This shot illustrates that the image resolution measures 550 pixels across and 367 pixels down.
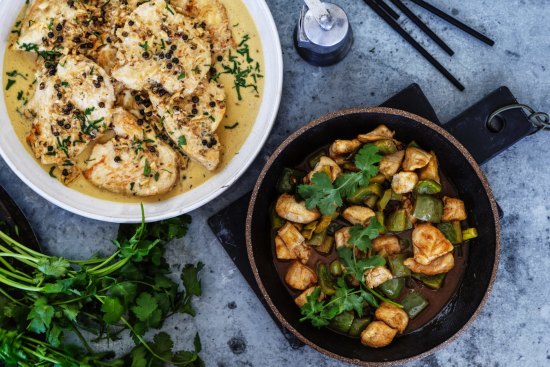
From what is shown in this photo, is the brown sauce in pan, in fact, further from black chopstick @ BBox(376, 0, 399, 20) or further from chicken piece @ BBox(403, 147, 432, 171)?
black chopstick @ BBox(376, 0, 399, 20)

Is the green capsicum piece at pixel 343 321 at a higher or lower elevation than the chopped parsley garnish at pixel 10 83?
lower

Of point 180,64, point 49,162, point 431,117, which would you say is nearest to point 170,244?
point 49,162

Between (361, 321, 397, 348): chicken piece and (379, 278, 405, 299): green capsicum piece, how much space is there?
12 cm

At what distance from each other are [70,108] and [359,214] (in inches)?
51.0

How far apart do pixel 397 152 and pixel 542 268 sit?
94 centimetres

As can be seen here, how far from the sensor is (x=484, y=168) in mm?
3035

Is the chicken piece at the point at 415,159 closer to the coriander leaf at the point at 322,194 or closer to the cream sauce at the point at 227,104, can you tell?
the coriander leaf at the point at 322,194

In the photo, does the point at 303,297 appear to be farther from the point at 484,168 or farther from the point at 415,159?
the point at 484,168

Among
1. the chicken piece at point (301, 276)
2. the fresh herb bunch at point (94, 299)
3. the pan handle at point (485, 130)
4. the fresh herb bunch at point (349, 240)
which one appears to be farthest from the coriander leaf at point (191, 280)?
the pan handle at point (485, 130)

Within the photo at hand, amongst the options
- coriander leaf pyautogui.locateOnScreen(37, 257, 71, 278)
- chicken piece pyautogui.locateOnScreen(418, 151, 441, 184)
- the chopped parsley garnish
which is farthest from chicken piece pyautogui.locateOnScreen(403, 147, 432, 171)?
the chopped parsley garnish

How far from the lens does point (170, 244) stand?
3.09 metres

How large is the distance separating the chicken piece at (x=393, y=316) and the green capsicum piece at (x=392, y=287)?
4 centimetres

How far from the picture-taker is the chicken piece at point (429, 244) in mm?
2598

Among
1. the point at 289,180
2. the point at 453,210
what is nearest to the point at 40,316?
the point at 289,180
